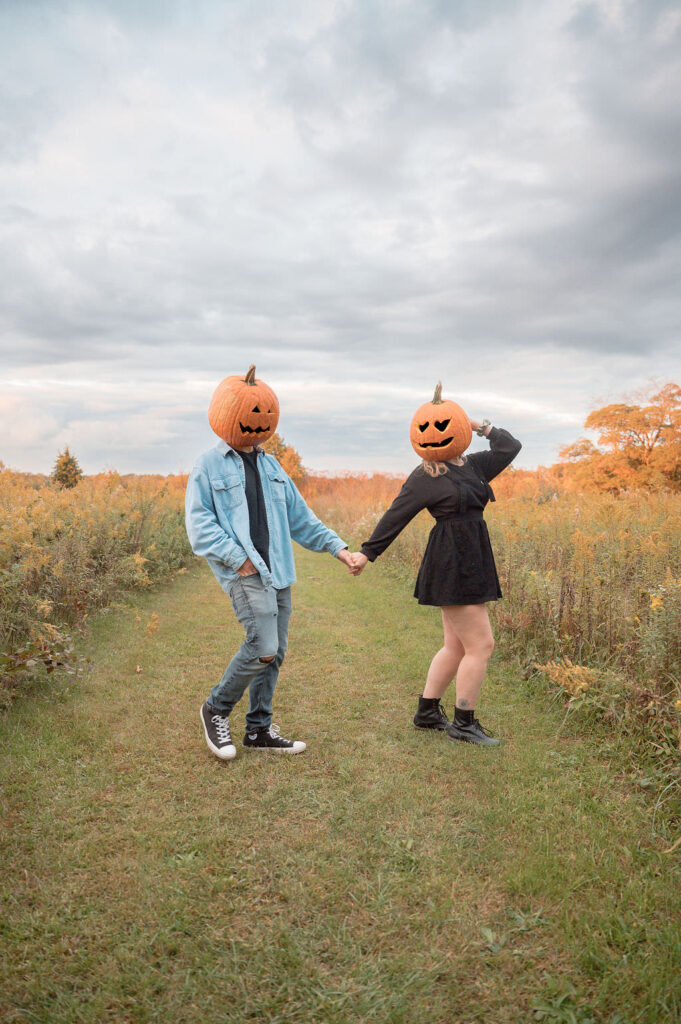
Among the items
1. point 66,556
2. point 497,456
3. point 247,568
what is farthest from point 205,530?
point 66,556

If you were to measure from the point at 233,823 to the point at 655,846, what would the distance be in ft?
6.68

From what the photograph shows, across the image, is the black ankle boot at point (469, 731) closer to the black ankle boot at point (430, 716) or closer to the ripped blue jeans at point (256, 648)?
the black ankle boot at point (430, 716)

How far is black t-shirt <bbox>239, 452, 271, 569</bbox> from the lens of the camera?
12.5 feet

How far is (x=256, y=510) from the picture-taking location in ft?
12.6

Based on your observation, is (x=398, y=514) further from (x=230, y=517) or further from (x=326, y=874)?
(x=326, y=874)

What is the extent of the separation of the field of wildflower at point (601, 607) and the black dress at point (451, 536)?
3.17 feet

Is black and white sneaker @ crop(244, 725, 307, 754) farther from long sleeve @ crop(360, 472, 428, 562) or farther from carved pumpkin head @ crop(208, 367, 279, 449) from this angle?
carved pumpkin head @ crop(208, 367, 279, 449)

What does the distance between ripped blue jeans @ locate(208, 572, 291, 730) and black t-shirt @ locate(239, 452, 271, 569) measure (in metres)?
0.20

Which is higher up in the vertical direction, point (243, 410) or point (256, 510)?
point (243, 410)

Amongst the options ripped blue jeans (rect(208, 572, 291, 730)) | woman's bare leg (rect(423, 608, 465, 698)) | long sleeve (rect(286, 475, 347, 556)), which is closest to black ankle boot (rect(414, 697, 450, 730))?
woman's bare leg (rect(423, 608, 465, 698))

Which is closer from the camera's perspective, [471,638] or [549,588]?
[471,638]

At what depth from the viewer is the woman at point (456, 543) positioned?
12.9 ft

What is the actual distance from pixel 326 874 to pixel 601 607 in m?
2.97

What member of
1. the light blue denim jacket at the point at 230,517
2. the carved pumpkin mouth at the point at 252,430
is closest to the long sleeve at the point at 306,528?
the light blue denim jacket at the point at 230,517
